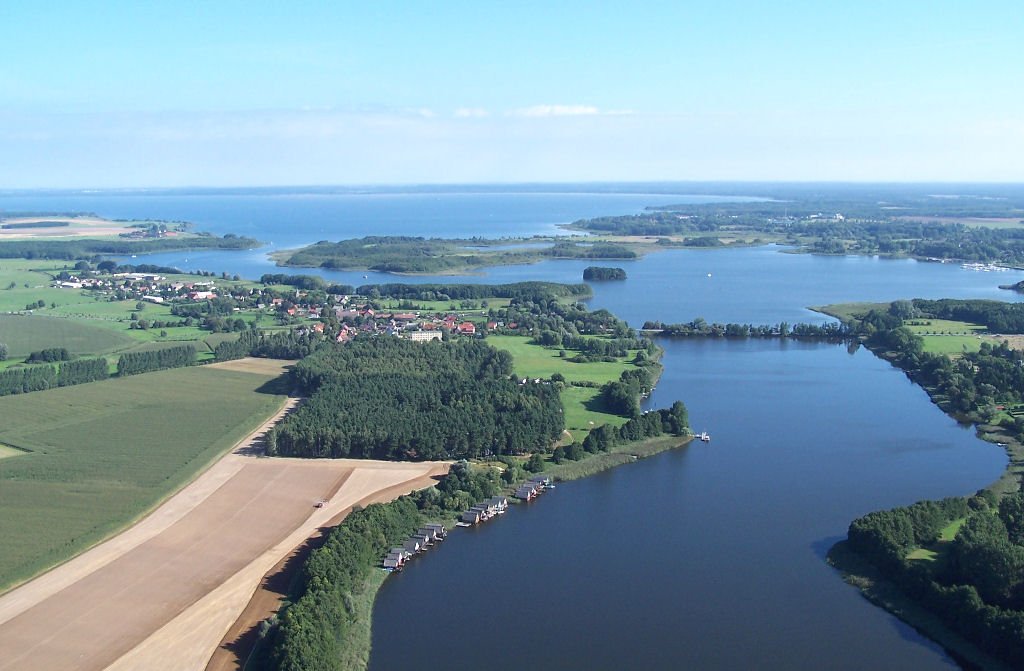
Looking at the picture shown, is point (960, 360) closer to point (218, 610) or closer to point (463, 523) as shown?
point (463, 523)

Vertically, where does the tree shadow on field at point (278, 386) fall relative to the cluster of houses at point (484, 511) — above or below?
above

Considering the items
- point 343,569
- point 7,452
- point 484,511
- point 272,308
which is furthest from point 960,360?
point 272,308

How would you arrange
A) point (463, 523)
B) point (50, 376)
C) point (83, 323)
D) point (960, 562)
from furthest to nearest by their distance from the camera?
1. point (83, 323)
2. point (50, 376)
3. point (463, 523)
4. point (960, 562)

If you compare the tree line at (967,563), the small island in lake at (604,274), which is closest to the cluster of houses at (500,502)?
A: the tree line at (967,563)

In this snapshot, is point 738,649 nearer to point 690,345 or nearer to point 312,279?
point 690,345

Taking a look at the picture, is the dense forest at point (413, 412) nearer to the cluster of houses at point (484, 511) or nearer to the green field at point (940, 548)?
the cluster of houses at point (484, 511)

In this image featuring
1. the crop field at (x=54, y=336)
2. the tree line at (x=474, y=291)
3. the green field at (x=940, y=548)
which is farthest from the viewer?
the tree line at (x=474, y=291)

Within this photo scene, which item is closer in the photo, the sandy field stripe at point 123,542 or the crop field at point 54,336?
the sandy field stripe at point 123,542

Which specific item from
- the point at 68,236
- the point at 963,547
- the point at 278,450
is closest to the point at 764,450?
the point at 963,547
